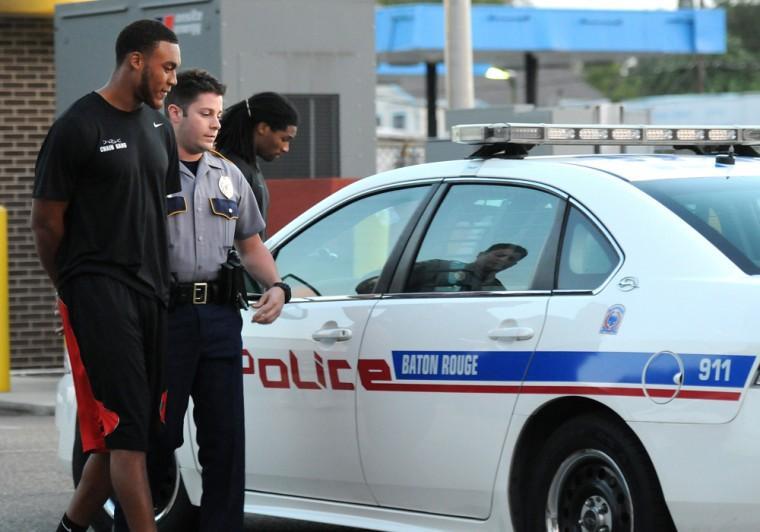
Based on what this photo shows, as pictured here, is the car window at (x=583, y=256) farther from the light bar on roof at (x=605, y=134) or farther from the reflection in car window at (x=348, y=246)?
the reflection in car window at (x=348, y=246)

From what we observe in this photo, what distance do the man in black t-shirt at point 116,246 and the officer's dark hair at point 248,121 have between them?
166 cm

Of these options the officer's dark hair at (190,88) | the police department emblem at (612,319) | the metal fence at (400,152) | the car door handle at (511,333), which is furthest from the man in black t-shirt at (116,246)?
the metal fence at (400,152)

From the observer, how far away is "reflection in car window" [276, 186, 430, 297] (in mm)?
6336

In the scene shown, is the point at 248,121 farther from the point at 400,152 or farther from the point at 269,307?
the point at 400,152

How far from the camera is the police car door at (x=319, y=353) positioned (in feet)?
20.2

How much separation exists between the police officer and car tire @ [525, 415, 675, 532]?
1.11 metres

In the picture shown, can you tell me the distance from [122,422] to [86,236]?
0.61 metres

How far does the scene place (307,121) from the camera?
40.8ft

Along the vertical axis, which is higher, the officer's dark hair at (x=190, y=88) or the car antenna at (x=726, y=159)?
the officer's dark hair at (x=190, y=88)

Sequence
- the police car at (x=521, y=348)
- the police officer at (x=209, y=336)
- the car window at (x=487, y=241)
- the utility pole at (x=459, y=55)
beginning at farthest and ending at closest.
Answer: the utility pole at (x=459, y=55) → the police officer at (x=209, y=336) → the car window at (x=487, y=241) → the police car at (x=521, y=348)

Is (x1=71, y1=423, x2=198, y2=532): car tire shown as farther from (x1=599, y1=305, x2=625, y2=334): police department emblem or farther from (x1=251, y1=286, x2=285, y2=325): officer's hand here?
(x1=599, y1=305, x2=625, y2=334): police department emblem

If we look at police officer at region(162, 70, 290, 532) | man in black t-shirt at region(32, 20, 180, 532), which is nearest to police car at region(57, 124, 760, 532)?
police officer at region(162, 70, 290, 532)

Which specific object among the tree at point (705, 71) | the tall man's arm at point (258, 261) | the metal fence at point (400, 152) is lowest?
the tall man's arm at point (258, 261)

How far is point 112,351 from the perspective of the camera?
545cm
